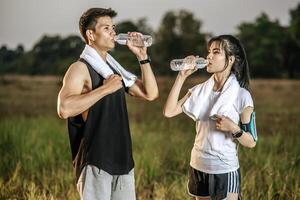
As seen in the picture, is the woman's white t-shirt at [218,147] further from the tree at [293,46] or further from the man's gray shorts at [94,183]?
the tree at [293,46]

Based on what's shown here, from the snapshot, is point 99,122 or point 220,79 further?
point 220,79

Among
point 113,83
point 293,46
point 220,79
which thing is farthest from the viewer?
point 293,46

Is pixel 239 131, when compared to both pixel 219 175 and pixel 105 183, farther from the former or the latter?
pixel 105 183

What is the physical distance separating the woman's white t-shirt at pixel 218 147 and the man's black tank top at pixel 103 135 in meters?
0.27

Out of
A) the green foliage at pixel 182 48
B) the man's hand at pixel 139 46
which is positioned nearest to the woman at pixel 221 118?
the man's hand at pixel 139 46

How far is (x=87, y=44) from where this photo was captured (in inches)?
73.2

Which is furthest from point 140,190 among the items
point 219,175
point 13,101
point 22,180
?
point 13,101

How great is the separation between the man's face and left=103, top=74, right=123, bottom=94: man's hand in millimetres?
144

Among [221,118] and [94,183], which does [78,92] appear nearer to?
[94,183]

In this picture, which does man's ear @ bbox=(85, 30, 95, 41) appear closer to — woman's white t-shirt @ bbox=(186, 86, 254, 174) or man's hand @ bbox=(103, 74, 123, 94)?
man's hand @ bbox=(103, 74, 123, 94)

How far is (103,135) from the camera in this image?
1784 mm

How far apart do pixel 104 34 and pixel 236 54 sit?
0.48 m

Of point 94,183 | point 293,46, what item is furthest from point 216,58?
point 293,46

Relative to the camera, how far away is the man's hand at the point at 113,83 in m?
1.71
